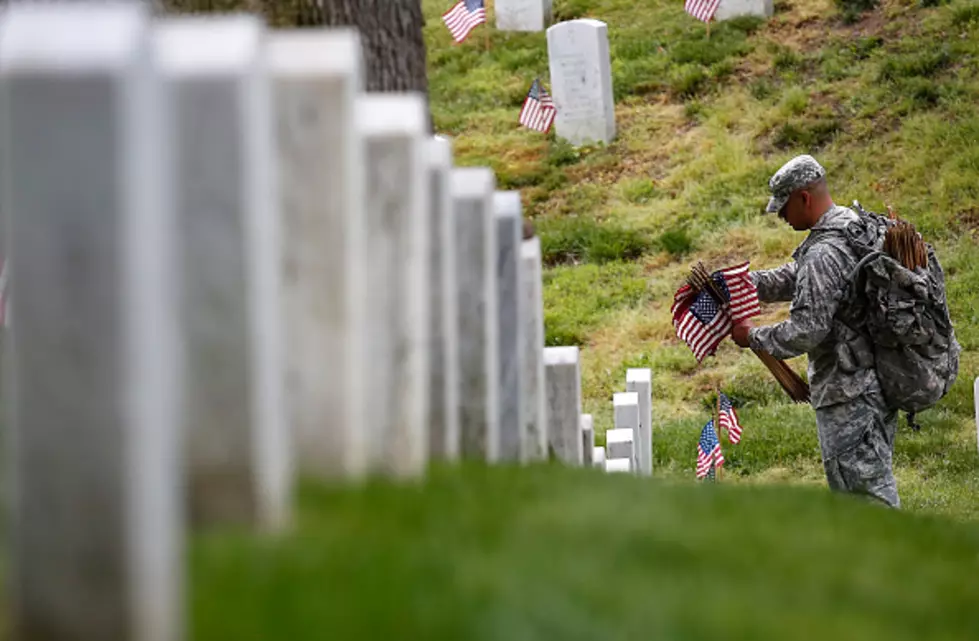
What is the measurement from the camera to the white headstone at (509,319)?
12.3ft

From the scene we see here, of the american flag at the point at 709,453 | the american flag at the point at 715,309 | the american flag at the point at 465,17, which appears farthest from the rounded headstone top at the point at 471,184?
the american flag at the point at 465,17

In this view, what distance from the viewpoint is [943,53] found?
15.4m

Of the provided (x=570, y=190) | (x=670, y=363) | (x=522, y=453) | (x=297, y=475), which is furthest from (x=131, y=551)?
(x=570, y=190)

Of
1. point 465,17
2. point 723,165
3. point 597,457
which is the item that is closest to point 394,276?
point 597,457

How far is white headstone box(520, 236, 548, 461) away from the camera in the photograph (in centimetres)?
412

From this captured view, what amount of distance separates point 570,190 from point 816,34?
3.65m

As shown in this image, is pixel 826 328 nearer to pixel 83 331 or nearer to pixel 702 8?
pixel 83 331

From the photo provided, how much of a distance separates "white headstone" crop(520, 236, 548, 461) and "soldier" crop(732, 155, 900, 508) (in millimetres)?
3225

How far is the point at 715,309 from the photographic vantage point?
8.23 metres

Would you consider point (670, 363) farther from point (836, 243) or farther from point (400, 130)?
point (400, 130)

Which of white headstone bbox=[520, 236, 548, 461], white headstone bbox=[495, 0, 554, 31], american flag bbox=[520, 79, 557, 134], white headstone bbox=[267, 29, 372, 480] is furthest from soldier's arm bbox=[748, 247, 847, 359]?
white headstone bbox=[495, 0, 554, 31]

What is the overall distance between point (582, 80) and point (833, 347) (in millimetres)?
8659

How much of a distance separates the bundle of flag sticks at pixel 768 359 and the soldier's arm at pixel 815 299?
0.61m

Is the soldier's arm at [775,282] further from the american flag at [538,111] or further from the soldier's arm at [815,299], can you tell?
the american flag at [538,111]
